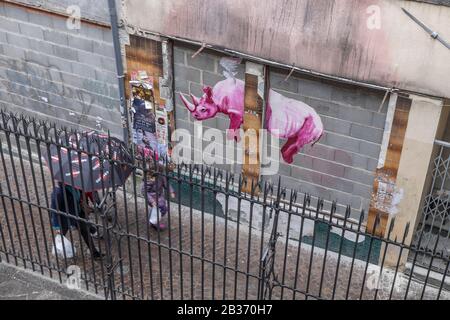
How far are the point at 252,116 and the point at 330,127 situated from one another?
1.02 m

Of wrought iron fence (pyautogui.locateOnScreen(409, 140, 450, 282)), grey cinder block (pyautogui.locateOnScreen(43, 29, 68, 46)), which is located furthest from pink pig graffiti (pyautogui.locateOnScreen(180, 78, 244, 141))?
wrought iron fence (pyautogui.locateOnScreen(409, 140, 450, 282))

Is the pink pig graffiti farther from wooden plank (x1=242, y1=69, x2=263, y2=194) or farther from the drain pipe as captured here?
the drain pipe

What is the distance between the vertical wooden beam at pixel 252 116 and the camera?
757 cm

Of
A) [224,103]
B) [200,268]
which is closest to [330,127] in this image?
[224,103]

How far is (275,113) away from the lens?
7.78 m

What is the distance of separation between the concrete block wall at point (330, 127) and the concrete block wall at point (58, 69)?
1170mm

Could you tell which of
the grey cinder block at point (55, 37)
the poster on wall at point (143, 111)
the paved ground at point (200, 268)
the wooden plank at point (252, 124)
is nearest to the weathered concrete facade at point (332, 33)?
the wooden plank at point (252, 124)

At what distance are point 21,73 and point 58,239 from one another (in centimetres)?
329

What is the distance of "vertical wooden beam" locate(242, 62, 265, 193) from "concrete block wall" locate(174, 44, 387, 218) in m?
0.15

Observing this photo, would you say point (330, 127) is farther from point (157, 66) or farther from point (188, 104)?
point (157, 66)

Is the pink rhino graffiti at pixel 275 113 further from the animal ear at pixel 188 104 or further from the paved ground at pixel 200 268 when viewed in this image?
the paved ground at pixel 200 268

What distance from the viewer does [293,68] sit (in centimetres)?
716

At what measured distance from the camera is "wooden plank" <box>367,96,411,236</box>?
6.86 metres
